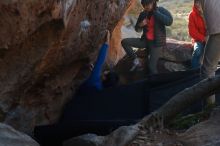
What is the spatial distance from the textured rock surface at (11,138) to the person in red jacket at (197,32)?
15.8ft

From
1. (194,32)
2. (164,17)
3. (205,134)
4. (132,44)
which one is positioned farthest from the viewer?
(132,44)

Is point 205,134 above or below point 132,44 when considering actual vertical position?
below

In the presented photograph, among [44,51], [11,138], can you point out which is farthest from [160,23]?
[11,138]

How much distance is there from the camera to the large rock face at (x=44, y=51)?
6.51m

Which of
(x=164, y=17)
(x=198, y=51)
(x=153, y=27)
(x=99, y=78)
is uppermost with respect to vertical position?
(x=164, y=17)

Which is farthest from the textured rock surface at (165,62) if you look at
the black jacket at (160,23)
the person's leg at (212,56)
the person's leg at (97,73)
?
the person's leg at (212,56)

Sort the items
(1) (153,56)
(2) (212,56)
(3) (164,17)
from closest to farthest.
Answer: (2) (212,56)
(3) (164,17)
(1) (153,56)

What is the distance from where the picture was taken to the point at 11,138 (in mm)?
5430

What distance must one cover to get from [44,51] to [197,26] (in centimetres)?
367

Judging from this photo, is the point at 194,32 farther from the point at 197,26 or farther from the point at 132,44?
the point at 132,44

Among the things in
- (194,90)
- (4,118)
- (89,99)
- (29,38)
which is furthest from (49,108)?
(194,90)

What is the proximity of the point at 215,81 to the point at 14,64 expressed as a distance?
2684mm

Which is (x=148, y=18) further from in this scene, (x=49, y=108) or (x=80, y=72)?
(x=49, y=108)

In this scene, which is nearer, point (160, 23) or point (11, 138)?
point (11, 138)
